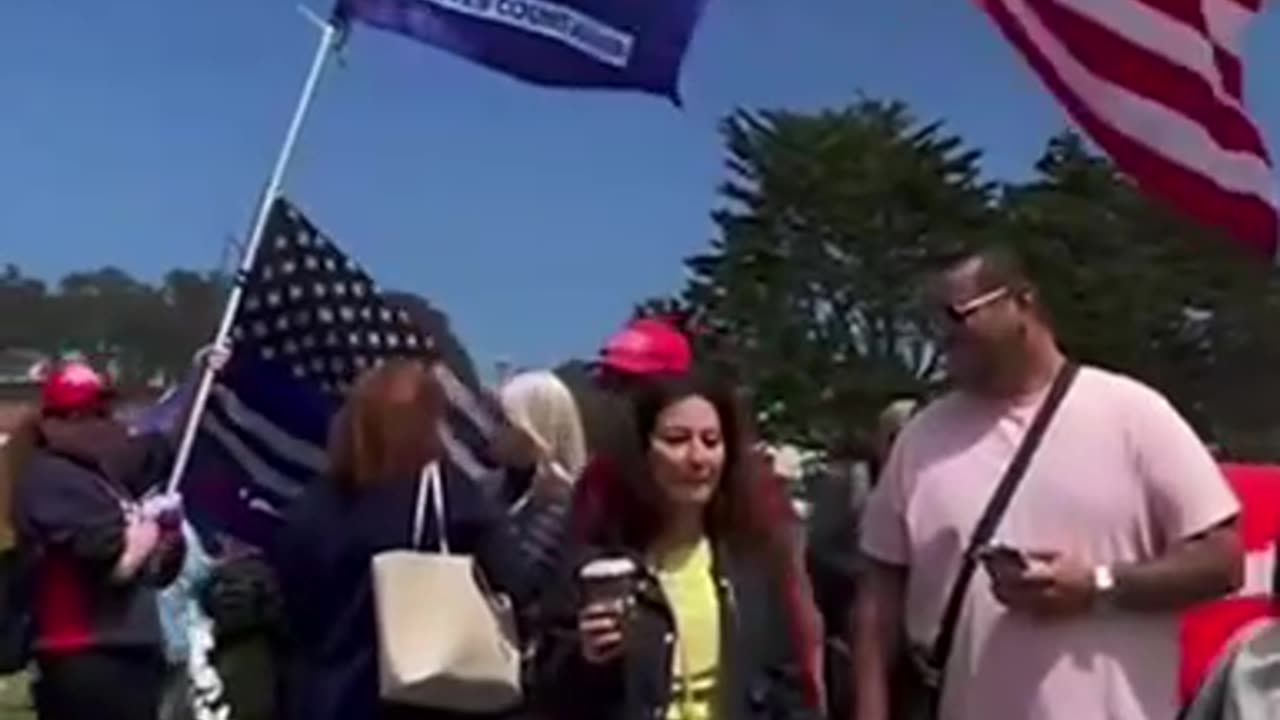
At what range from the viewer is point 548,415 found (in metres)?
9.02

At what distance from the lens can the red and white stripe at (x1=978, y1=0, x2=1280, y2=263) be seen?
7949 mm

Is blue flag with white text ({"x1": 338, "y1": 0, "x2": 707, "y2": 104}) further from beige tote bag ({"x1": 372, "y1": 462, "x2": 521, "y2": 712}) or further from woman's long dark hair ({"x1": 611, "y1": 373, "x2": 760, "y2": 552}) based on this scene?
woman's long dark hair ({"x1": 611, "y1": 373, "x2": 760, "y2": 552})

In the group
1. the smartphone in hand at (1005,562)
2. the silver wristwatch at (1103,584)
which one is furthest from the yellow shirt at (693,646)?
the silver wristwatch at (1103,584)

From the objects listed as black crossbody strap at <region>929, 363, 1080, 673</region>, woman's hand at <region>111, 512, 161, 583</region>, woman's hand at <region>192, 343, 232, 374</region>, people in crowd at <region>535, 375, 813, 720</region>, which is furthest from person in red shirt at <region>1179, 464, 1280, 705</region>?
woman's hand at <region>192, 343, 232, 374</region>

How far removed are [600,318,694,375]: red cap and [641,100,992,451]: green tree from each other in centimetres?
2130

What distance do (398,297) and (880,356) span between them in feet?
56.8

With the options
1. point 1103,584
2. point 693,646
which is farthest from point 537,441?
point 1103,584

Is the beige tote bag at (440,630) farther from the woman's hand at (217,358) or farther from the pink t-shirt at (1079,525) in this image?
the woman's hand at (217,358)

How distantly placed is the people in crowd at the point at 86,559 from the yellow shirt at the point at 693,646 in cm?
334

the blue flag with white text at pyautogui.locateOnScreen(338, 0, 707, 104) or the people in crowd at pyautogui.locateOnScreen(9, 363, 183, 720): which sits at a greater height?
the blue flag with white text at pyautogui.locateOnScreen(338, 0, 707, 104)

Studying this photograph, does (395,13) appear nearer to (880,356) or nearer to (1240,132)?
(1240,132)

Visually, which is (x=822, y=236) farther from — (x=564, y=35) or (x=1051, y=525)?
(x=1051, y=525)

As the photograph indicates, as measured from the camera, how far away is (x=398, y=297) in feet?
32.3

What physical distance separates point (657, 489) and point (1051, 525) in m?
0.92
